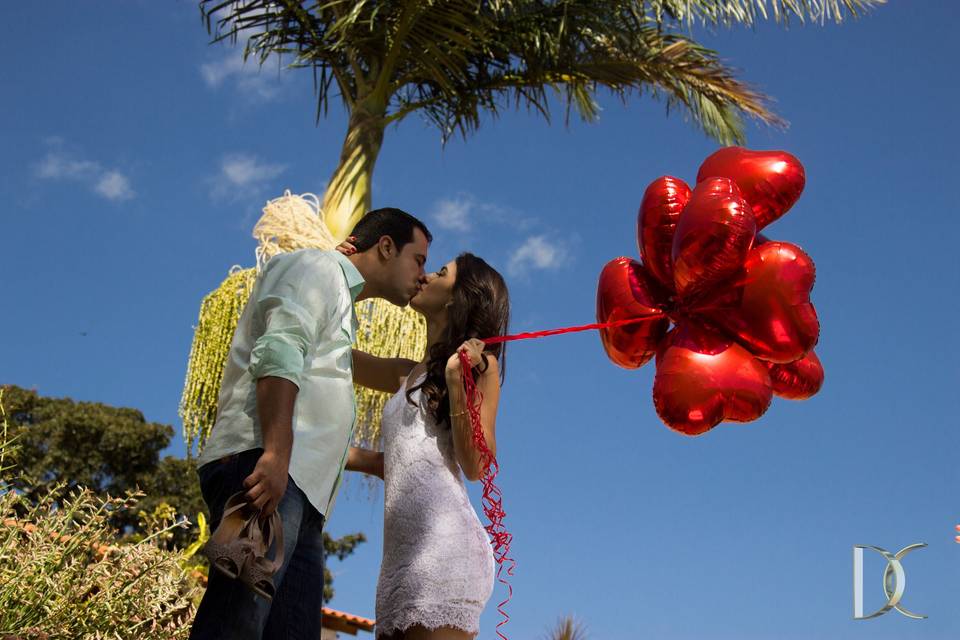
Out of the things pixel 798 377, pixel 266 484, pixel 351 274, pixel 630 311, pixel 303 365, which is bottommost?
pixel 266 484

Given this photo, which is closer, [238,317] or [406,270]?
[406,270]

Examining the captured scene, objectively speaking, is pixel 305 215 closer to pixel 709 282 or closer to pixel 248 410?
pixel 709 282

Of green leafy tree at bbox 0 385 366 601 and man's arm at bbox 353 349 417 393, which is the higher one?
green leafy tree at bbox 0 385 366 601

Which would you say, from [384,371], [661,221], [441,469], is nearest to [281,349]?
[441,469]

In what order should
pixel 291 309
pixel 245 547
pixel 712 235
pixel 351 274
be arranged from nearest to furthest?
pixel 245 547, pixel 291 309, pixel 351 274, pixel 712 235

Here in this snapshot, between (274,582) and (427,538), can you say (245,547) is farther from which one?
(427,538)

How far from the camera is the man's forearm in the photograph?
1.94 m

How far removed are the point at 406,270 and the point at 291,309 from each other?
1.66 feet

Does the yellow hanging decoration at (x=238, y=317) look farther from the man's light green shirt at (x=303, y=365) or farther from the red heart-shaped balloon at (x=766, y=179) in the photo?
the man's light green shirt at (x=303, y=365)

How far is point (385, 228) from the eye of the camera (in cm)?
253

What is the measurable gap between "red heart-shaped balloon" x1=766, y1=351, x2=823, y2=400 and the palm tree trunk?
13.1ft

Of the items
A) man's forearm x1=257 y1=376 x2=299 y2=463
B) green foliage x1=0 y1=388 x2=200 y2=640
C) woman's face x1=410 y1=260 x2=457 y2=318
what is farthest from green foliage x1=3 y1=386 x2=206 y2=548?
man's forearm x1=257 y1=376 x2=299 y2=463

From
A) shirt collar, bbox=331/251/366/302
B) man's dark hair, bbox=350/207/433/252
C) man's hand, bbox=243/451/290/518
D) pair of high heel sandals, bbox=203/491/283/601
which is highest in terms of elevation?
man's dark hair, bbox=350/207/433/252

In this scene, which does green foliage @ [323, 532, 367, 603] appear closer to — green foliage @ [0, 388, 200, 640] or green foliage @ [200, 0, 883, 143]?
green foliage @ [200, 0, 883, 143]
